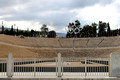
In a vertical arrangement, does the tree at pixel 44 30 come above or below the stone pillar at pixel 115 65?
above

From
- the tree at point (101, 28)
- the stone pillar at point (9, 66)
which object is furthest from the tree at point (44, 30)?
the stone pillar at point (9, 66)

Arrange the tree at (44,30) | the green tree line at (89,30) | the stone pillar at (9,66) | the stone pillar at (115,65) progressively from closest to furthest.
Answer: the stone pillar at (115,65) → the stone pillar at (9,66) → the green tree line at (89,30) → the tree at (44,30)

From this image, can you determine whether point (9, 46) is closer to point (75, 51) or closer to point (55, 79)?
Result: point (75, 51)

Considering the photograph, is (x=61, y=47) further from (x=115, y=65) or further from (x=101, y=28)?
(x=115, y=65)

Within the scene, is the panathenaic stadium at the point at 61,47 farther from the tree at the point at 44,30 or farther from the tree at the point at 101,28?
the tree at the point at 44,30

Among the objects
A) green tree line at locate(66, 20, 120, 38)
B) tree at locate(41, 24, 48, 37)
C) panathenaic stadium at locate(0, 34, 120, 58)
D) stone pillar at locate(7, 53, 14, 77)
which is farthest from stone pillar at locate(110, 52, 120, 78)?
tree at locate(41, 24, 48, 37)

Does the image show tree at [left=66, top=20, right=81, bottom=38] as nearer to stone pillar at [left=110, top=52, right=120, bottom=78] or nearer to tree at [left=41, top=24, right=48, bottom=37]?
tree at [left=41, top=24, right=48, bottom=37]

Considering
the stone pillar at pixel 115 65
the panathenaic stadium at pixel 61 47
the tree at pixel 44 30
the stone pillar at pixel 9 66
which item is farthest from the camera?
the tree at pixel 44 30

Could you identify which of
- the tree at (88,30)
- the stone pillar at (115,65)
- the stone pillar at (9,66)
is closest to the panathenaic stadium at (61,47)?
the tree at (88,30)

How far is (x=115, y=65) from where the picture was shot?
10875 mm

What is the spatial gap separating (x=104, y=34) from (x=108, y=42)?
32942 mm

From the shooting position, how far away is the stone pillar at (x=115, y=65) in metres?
10.9

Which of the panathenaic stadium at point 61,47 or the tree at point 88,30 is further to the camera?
the tree at point 88,30

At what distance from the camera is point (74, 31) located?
351 ft
